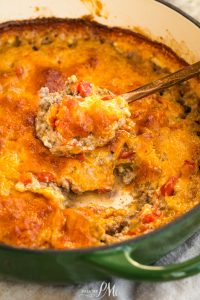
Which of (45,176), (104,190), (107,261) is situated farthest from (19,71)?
(107,261)

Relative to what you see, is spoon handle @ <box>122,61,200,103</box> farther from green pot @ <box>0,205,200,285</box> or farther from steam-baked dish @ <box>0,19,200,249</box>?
green pot @ <box>0,205,200,285</box>

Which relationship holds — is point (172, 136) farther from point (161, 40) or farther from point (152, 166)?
point (161, 40)

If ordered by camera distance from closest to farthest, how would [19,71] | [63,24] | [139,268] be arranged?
[139,268] → [19,71] → [63,24]

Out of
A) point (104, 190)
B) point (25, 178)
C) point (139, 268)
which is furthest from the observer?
point (104, 190)

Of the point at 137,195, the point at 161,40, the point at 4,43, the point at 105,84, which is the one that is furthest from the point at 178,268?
the point at 4,43

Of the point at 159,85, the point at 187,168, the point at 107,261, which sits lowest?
the point at 107,261

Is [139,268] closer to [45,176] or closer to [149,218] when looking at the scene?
[149,218]

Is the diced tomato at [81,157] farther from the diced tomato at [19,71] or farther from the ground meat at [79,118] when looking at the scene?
the diced tomato at [19,71]
